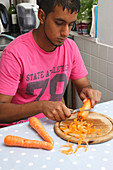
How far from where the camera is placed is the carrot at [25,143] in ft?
3.16

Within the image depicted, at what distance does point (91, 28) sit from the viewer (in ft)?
7.18

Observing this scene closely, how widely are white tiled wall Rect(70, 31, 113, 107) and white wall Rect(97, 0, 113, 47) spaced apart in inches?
2.7

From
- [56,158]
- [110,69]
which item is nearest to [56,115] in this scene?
[56,158]

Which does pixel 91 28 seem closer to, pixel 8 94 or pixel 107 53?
pixel 107 53

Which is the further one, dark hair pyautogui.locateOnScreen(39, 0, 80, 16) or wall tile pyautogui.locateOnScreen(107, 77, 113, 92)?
wall tile pyautogui.locateOnScreen(107, 77, 113, 92)

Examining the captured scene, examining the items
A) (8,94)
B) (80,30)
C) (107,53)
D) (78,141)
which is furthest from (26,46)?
(80,30)

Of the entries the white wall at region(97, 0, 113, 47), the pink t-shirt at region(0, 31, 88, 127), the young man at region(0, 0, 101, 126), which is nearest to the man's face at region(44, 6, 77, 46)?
the young man at region(0, 0, 101, 126)

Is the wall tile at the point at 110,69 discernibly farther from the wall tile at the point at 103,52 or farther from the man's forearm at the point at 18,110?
the man's forearm at the point at 18,110

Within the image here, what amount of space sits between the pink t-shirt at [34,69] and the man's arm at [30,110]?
73mm

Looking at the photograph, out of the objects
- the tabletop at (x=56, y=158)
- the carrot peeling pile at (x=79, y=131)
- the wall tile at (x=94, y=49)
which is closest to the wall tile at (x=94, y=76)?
the wall tile at (x=94, y=49)

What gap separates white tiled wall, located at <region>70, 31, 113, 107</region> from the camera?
2.06m

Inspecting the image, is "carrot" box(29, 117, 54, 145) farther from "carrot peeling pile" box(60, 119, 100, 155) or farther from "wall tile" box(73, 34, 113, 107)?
"wall tile" box(73, 34, 113, 107)

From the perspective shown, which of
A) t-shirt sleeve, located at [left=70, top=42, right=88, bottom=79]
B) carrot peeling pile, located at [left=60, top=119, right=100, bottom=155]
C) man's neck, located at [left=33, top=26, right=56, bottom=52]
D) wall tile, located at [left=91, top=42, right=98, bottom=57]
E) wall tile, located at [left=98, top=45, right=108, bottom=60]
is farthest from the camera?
wall tile, located at [left=91, top=42, right=98, bottom=57]

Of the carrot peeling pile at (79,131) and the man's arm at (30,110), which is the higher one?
the man's arm at (30,110)
